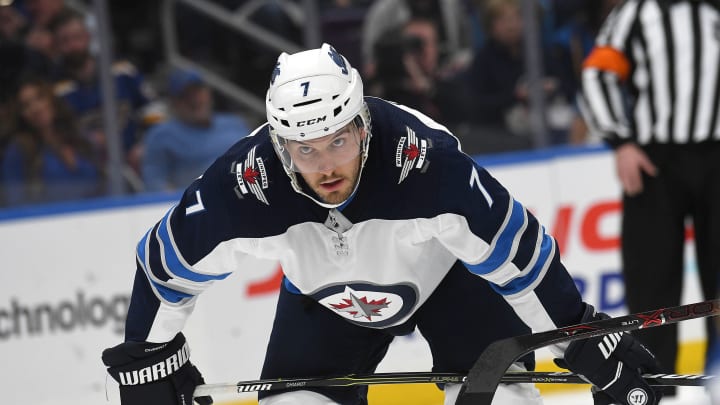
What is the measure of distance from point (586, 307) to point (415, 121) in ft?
1.87

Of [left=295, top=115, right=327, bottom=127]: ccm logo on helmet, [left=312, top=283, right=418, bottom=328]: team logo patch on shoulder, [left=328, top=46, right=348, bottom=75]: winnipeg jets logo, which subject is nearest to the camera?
[left=295, top=115, right=327, bottom=127]: ccm logo on helmet

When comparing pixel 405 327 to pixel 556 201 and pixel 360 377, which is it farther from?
pixel 556 201

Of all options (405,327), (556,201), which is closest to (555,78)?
(556,201)

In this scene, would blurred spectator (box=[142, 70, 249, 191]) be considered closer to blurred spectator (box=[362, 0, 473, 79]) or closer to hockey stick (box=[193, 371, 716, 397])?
blurred spectator (box=[362, 0, 473, 79])

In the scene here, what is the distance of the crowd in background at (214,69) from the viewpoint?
5051 millimetres

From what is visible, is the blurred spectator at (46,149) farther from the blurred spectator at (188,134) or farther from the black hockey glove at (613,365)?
the black hockey glove at (613,365)

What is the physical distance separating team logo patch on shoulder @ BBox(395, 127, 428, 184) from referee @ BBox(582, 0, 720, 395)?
1.77m

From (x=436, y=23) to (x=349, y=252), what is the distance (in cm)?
274

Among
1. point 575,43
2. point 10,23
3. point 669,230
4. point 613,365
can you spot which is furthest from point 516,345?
point 10,23

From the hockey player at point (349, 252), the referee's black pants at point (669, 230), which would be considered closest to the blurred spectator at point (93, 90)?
the referee's black pants at point (669, 230)

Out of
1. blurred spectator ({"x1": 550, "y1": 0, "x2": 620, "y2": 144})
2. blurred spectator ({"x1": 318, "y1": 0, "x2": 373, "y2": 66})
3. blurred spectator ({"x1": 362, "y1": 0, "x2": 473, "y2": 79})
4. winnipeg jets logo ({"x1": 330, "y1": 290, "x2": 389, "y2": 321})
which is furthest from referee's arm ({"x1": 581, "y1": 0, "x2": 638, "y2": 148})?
winnipeg jets logo ({"x1": 330, "y1": 290, "x2": 389, "y2": 321})

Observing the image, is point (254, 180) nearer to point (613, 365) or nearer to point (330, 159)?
point (330, 159)

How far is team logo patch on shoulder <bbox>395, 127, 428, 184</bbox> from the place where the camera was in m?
2.49

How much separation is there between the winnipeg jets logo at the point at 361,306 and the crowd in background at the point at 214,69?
2.45 metres
